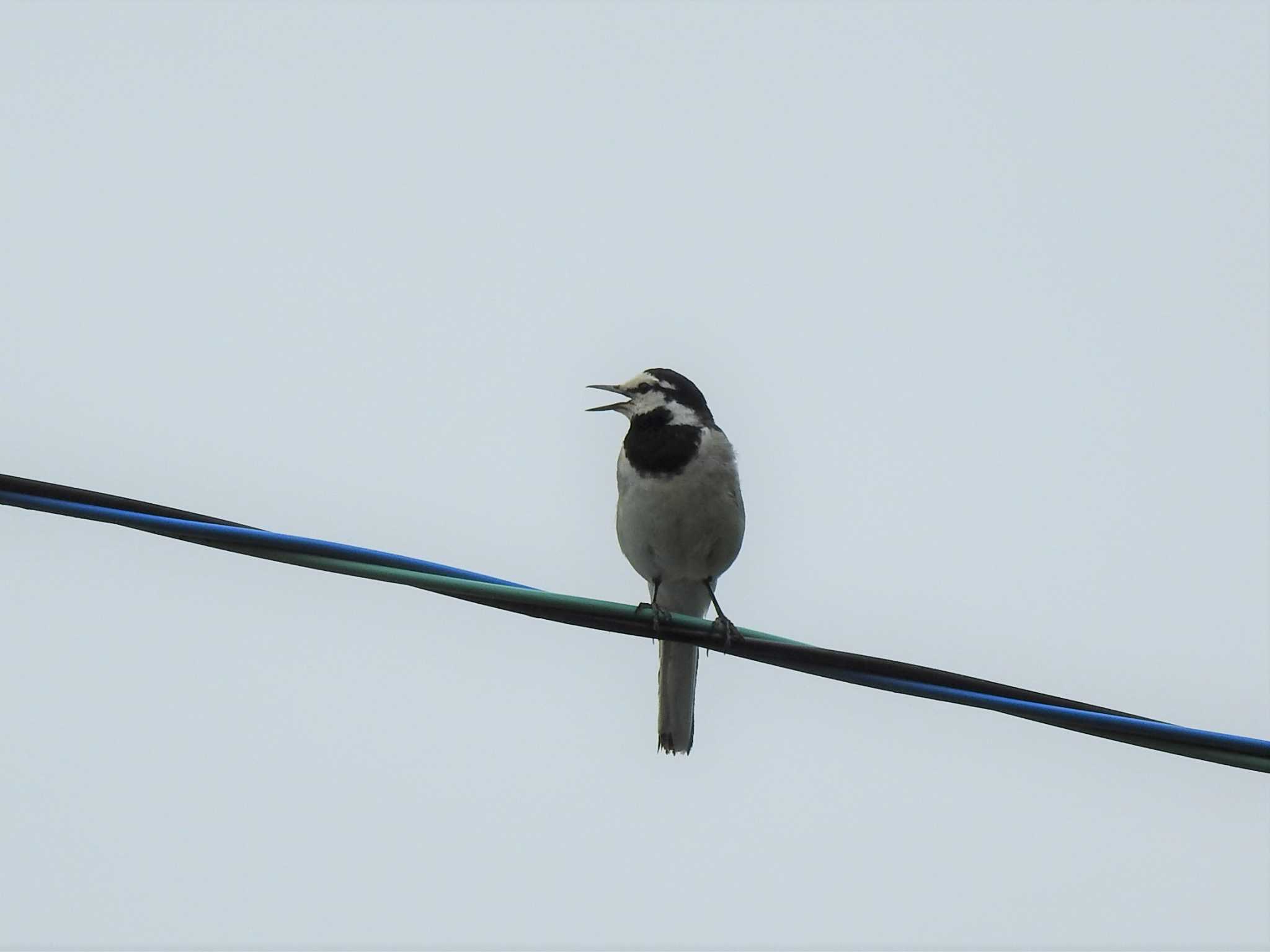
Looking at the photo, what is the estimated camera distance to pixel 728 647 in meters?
5.47

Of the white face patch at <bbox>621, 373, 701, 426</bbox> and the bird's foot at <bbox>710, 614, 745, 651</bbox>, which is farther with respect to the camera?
the white face patch at <bbox>621, 373, 701, 426</bbox>

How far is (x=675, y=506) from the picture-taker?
313 inches

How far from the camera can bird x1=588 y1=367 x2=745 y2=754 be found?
7.98 meters

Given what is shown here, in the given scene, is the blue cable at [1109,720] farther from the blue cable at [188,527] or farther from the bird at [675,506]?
the bird at [675,506]

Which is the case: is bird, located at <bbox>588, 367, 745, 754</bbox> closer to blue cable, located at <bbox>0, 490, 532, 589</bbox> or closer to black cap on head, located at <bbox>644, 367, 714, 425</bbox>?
black cap on head, located at <bbox>644, 367, 714, 425</bbox>

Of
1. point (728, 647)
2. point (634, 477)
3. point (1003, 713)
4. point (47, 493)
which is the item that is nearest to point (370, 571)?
point (47, 493)

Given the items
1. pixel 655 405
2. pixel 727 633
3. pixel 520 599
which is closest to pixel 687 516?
pixel 655 405

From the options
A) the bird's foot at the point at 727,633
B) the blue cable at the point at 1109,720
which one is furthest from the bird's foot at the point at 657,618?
the blue cable at the point at 1109,720

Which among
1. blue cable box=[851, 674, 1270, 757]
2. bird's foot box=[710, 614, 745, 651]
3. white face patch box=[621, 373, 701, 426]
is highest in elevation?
white face patch box=[621, 373, 701, 426]

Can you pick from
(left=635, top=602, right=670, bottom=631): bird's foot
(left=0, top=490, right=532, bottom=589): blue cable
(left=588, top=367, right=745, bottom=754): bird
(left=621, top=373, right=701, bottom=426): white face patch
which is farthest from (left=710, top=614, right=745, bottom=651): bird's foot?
(left=621, top=373, right=701, bottom=426): white face patch

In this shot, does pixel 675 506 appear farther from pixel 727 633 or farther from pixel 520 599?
pixel 520 599

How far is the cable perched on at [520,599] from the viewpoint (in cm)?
460

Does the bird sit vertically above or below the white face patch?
below

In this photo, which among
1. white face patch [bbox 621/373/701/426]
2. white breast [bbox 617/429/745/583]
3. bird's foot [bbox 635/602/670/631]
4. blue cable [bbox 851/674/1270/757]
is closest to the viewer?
blue cable [bbox 851/674/1270/757]
